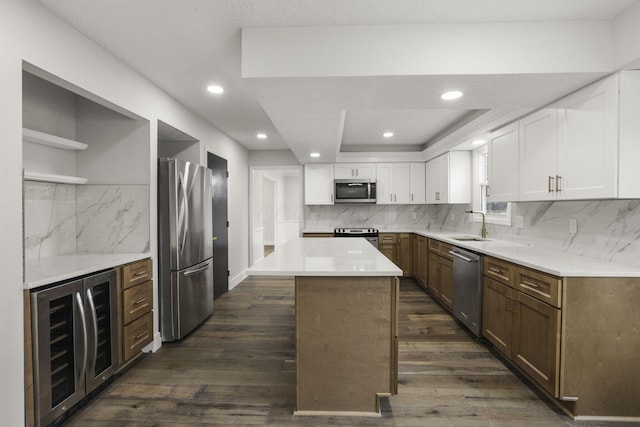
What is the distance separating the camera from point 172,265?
2.90m

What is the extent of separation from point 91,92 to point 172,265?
1.56m

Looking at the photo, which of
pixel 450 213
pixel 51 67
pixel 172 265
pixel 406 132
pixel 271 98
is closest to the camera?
pixel 51 67

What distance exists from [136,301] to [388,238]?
Answer: 12.3 feet

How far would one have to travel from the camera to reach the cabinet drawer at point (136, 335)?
7.63 ft

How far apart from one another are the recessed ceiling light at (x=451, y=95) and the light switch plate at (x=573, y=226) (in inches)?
55.6

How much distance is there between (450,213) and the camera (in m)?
5.02

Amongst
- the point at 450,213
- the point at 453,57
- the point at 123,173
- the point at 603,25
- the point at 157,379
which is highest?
the point at 603,25

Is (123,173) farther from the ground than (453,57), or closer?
closer

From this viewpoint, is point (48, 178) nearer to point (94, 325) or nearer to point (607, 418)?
point (94, 325)

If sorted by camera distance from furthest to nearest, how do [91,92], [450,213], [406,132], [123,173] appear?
[450,213] < [406,132] < [123,173] < [91,92]

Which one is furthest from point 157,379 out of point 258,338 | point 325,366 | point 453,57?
point 453,57

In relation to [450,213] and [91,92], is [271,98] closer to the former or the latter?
[91,92]

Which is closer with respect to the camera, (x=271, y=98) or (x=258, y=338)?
(x=271, y=98)

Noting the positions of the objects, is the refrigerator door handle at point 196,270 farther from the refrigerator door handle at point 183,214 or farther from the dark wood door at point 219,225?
the dark wood door at point 219,225
